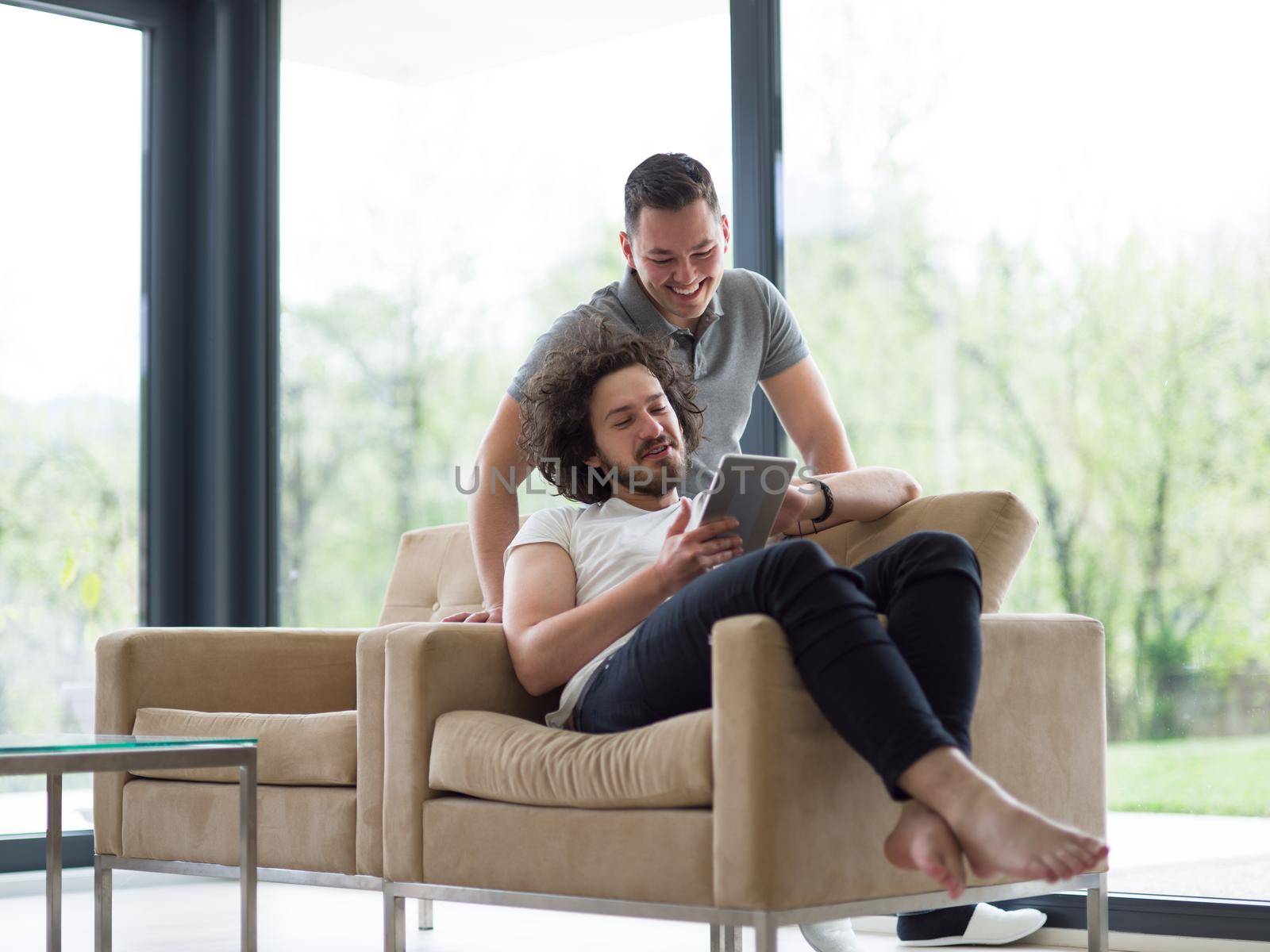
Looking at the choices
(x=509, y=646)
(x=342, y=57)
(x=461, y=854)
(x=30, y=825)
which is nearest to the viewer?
(x=461, y=854)

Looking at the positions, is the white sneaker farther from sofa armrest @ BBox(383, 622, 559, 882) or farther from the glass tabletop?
the glass tabletop

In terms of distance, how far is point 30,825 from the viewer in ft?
13.3

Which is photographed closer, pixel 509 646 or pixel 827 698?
pixel 827 698

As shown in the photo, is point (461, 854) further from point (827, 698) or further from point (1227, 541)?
point (1227, 541)

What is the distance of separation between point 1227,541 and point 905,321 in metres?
0.89

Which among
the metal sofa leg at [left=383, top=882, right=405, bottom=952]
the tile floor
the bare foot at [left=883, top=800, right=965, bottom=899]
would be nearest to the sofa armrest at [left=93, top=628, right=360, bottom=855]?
the tile floor

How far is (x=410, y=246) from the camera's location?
4543 millimetres

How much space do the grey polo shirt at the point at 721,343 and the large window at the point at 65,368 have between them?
195 centimetres

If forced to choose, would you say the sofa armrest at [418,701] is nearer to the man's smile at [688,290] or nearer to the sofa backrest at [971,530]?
the sofa backrest at [971,530]

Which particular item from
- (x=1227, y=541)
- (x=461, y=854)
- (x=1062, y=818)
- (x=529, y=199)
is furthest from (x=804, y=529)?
(x=529, y=199)

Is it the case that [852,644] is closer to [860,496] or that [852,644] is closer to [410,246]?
[860,496]

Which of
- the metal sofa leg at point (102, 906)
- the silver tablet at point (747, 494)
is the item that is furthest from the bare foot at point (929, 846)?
the metal sofa leg at point (102, 906)

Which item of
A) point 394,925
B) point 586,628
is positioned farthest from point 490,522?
point 394,925

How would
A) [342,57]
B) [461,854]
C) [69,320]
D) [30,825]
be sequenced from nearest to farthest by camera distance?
[461,854] → [30,825] → [69,320] → [342,57]
